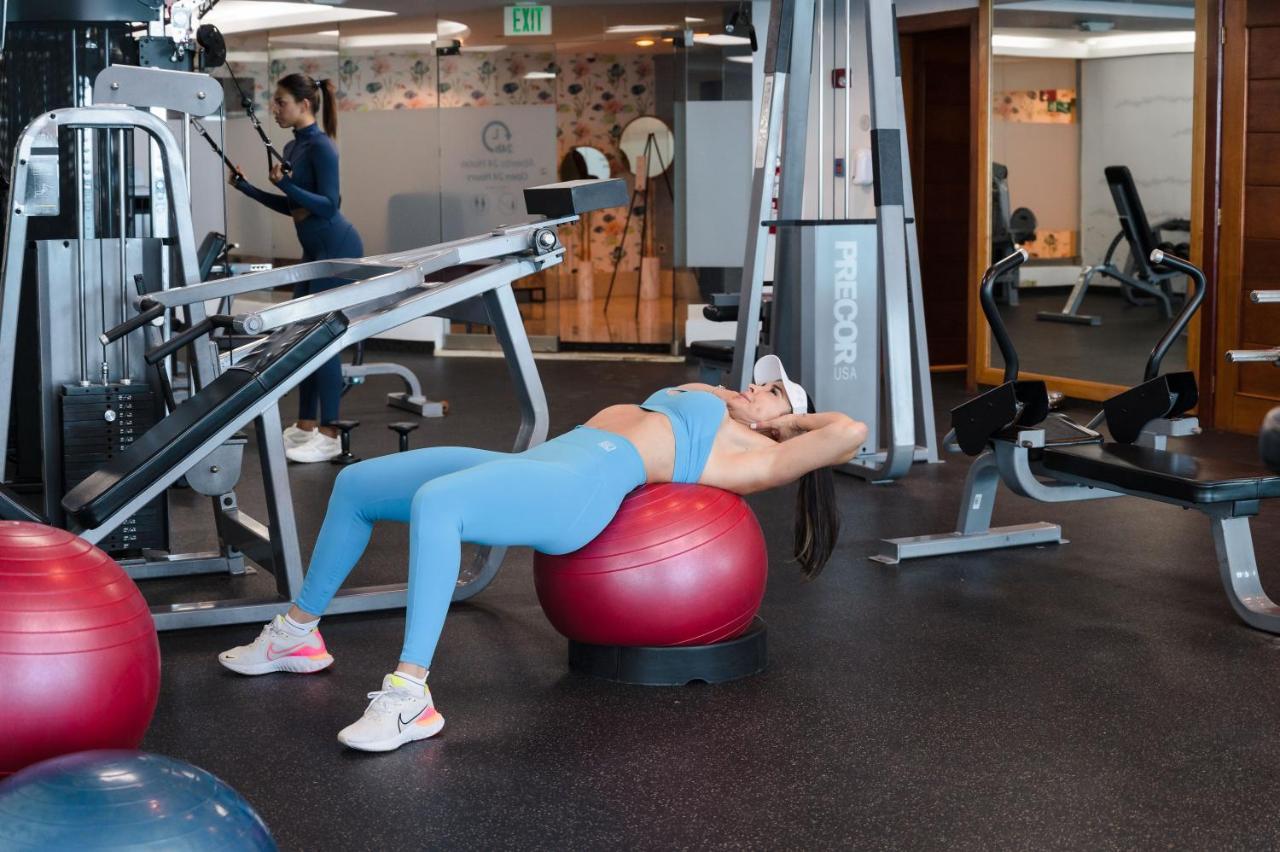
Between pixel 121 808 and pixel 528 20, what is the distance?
8.19m

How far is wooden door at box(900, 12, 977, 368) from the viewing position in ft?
26.9

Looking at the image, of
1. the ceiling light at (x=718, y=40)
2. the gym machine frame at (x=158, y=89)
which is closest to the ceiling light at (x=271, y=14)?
the ceiling light at (x=718, y=40)

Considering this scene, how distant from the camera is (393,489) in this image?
279 cm

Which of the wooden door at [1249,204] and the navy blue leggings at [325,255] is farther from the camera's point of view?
the wooden door at [1249,204]

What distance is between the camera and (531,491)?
8.65ft

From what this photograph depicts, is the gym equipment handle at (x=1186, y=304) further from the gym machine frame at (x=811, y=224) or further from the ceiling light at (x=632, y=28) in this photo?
the ceiling light at (x=632, y=28)

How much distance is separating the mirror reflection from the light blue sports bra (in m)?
3.99

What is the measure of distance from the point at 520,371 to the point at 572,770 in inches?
46.6

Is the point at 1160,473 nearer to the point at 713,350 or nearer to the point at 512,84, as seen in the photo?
the point at 713,350

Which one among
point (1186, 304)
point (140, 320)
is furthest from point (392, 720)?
point (1186, 304)

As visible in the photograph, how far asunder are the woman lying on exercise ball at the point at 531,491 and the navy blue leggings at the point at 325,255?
2653 millimetres

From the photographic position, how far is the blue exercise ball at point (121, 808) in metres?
1.54

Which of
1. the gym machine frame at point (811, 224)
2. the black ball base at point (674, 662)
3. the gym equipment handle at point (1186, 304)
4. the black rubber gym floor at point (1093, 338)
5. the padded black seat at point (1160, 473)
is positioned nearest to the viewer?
the black ball base at point (674, 662)

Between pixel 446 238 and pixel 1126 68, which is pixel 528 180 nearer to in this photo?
pixel 446 238
